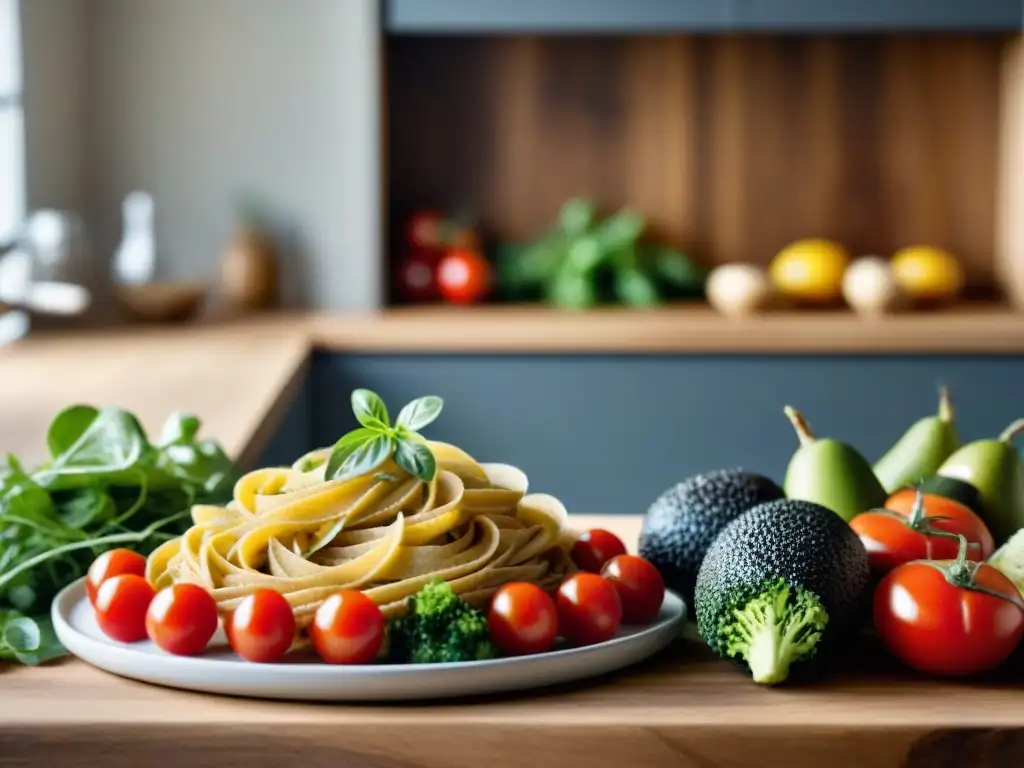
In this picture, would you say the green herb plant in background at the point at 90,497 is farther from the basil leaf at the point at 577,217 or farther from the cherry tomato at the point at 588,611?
the basil leaf at the point at 577,217

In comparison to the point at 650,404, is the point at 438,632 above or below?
above

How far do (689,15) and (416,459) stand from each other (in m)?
2.45

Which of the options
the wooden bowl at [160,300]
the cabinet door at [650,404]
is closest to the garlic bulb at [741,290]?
the cabinet door at [650,404]

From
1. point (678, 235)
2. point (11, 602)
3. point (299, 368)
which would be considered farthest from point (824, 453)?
point (678, 235)

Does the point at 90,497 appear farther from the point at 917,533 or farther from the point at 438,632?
the point at 917,533

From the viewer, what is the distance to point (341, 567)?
0.96 metres

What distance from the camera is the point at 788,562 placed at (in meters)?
0.94

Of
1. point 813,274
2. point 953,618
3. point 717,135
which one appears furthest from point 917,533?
point 717,135

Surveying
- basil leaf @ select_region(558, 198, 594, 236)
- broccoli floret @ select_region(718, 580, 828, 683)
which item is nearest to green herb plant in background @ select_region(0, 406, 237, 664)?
broccoli floret @ select_region(718, 580, 828, 683)

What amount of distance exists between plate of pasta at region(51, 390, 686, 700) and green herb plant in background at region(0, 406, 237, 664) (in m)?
0.05

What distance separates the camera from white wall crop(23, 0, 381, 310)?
11.8 feet

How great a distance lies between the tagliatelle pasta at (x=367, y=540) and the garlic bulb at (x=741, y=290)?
2292mm

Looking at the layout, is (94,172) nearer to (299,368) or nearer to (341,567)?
(299,368)

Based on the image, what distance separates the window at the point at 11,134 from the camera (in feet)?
10.6
